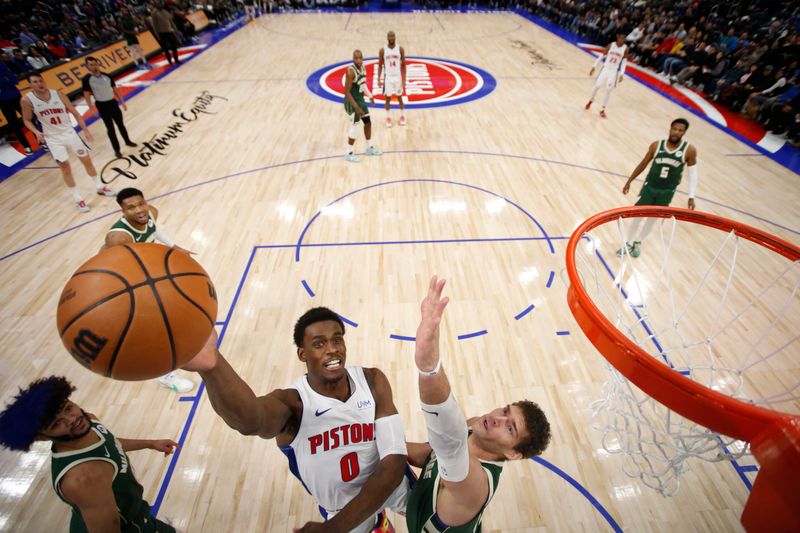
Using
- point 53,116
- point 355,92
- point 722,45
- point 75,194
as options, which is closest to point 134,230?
point 53,116

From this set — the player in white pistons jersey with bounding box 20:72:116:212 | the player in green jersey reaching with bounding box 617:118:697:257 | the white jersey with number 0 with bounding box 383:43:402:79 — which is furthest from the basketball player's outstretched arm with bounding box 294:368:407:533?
the white jersey with number 0 with bounding box 383:43:402:79

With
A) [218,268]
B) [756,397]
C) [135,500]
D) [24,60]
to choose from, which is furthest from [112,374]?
[24,60]

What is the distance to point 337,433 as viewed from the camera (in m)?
1.98

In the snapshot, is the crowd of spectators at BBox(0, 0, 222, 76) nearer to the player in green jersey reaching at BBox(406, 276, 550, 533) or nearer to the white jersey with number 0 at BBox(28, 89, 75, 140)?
the white jersey with number 0 at BBox(28, 89, 75, 140)

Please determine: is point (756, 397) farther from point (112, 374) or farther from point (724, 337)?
point (112, 374)

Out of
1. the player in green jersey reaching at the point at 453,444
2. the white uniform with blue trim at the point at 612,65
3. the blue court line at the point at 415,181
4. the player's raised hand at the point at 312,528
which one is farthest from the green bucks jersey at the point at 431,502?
the white uniform with blue trim at the point at 612,65

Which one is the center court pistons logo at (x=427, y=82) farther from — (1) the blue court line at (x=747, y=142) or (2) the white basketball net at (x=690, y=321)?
(2) the white basketball net at (x=690, y=321)

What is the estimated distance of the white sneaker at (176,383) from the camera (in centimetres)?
359

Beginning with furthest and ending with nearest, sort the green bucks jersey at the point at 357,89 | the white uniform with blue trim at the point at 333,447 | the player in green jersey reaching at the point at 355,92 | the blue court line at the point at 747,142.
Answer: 1. the blue court line at the point at 747,142
2. the green bucks jersey at the point at 357,89
3. the player in green jersey reaching at the point at 355,92
4. the white uniform with blue trim at the point at 333,447

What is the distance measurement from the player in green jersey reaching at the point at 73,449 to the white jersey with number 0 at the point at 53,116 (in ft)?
17.4

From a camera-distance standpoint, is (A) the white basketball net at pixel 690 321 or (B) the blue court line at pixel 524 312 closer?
(A) the white basketball net at pixel 690 321

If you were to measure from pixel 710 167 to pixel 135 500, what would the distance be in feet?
32.0

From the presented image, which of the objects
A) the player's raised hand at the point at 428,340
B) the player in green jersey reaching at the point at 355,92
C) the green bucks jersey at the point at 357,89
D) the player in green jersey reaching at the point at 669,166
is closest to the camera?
the player's raised hand at the point at 428,340

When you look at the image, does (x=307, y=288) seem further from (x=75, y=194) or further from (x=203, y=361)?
(x=75, y=194)
